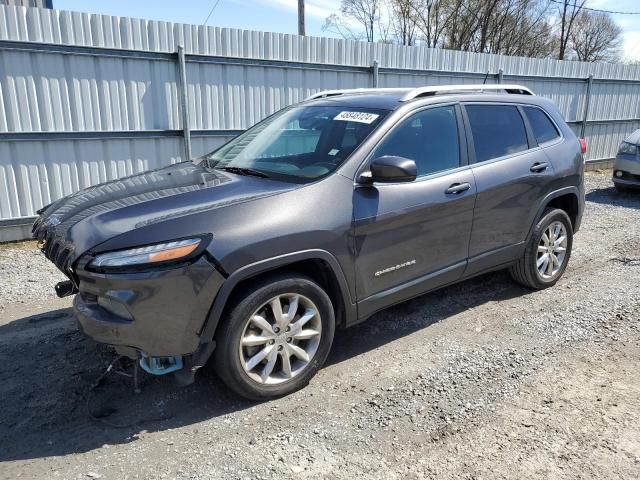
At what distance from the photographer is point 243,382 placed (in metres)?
3.04

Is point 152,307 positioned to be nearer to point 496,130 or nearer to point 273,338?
point 273,338

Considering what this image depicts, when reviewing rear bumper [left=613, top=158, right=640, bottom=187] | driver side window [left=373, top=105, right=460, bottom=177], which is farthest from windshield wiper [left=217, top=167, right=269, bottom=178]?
rear bumper [left=613, top=158, right=640, bottom=187]

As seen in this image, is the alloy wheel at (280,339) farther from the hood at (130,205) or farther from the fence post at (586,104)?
the fence post at (586,104)

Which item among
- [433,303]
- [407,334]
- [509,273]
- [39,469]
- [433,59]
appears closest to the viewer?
[39,469]

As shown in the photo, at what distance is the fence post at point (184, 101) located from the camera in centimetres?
734

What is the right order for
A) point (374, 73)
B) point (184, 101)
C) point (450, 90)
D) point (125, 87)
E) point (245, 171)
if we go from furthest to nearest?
point (374, 73) → point (184, 101) → point (125, 87) → point (450, 90) → point (245, 171)

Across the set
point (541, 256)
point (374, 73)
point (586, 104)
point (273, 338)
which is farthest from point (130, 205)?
point (586, 104)

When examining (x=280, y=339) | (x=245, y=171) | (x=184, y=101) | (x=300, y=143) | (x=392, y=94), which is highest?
(x=392, y=94)

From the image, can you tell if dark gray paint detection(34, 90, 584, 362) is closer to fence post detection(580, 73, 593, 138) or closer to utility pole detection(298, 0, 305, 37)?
fence post detection(580, 73, 593, 138)

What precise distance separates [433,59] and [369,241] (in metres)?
8.31

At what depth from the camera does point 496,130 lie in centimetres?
443

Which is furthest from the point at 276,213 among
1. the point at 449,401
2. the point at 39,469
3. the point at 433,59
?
the point at 433,59

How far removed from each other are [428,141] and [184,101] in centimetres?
472

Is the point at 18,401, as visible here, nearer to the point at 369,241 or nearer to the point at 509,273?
the point at 369,241
